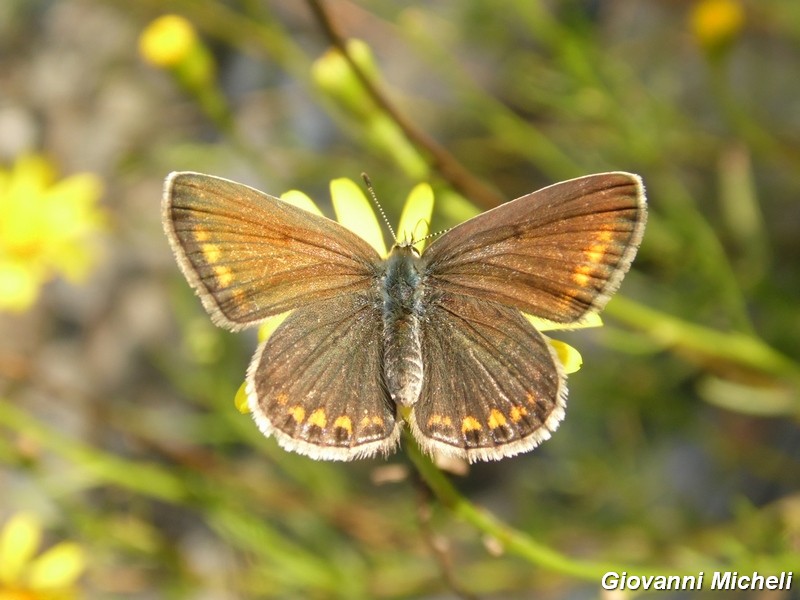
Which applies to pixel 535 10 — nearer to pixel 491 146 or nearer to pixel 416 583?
pixel 491 146

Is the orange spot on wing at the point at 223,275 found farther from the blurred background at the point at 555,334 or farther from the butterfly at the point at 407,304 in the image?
the blurred background at the point at 555,334

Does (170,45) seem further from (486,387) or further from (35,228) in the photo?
(486,387)

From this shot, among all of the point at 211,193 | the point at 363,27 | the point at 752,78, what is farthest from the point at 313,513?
the point at 752,78

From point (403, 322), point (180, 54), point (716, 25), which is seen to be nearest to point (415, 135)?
point (403, 322)

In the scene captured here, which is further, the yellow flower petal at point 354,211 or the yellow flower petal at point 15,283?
the yellow flower petal at point 15,283

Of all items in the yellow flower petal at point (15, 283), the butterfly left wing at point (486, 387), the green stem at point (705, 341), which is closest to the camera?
the butterfly left wing at point (486, 387)

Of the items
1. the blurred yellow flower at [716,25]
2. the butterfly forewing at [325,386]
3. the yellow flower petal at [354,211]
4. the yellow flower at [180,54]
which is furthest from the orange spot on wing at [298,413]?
the blurred yellow flower at [716,25]
